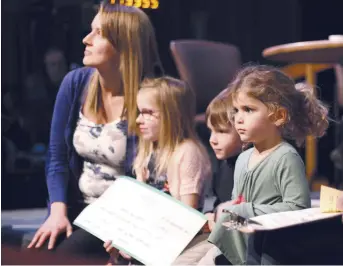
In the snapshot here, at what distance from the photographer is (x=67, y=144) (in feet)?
7.96

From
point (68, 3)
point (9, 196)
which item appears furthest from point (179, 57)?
point (9, 196)

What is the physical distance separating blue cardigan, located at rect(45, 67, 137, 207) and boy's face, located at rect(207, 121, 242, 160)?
42 cm

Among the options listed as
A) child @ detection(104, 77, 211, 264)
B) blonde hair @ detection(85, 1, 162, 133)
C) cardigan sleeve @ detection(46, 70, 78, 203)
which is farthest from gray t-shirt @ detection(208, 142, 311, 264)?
cardigan sleeve @ detection(46, 70, 78, 203)

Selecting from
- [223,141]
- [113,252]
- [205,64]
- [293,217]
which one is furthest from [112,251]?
[205,64]

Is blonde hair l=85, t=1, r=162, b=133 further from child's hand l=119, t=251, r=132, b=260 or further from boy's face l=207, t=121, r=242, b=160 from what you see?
child's hand l=119, t=251, r=132, b=260

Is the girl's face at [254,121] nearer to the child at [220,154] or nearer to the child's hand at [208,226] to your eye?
the child at [220,154]

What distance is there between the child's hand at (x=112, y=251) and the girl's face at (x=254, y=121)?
52 cm

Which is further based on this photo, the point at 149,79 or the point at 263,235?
the point at 149,79

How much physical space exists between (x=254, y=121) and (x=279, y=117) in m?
0.06

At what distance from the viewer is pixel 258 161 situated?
79.2 inches

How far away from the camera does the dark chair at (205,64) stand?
326 cm

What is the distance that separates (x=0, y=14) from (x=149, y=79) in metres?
0.75

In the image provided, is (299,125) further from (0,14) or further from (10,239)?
(0,14)

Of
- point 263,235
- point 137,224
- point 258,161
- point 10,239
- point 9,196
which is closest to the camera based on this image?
point 263,235
